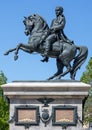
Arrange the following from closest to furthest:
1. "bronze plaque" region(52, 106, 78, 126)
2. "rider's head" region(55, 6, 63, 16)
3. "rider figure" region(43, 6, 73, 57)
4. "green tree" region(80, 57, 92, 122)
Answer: "bronze plaque" region(52, 106, 78, 126)
"rider figure" region(43, 6, 73, 57)
"rider's head" region(55, 6, 63, 16)
"green tree" region(80, 57, 92, 122)

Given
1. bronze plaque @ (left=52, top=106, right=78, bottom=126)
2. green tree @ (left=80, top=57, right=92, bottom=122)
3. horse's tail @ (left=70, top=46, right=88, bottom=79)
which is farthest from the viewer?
green tree @ (left=80, top=57, right=92, bottom=122)

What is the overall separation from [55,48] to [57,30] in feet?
2.29

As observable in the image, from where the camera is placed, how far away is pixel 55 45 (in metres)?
20.6

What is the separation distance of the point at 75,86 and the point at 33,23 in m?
3.14

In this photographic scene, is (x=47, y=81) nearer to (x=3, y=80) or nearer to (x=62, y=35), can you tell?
(x=62, y=35)

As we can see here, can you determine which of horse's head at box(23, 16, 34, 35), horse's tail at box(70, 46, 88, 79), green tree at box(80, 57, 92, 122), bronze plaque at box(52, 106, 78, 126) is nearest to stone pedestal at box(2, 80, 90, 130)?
bronze plaque at box(52, 106, 78, 126)

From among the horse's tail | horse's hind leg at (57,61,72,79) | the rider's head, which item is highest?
the rider's head

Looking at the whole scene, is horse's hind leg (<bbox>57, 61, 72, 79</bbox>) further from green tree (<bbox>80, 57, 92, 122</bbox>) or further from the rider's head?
green tree (<bbox>80, 57, 92, 122</bbox>)

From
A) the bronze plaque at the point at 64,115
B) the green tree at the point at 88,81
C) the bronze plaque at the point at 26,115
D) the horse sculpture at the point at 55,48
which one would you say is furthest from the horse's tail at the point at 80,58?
the green tree at the point at 88,81

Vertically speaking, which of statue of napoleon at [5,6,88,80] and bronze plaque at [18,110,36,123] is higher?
statue of napoleon at [5,6,88,80]

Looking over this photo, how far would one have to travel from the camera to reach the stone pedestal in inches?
767

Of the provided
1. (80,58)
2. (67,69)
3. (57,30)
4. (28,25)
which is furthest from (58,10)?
(67,69)

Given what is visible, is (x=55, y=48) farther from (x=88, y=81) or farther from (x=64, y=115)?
(x=88, y=81)

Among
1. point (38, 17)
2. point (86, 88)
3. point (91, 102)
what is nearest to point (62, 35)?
point (38, 17)
